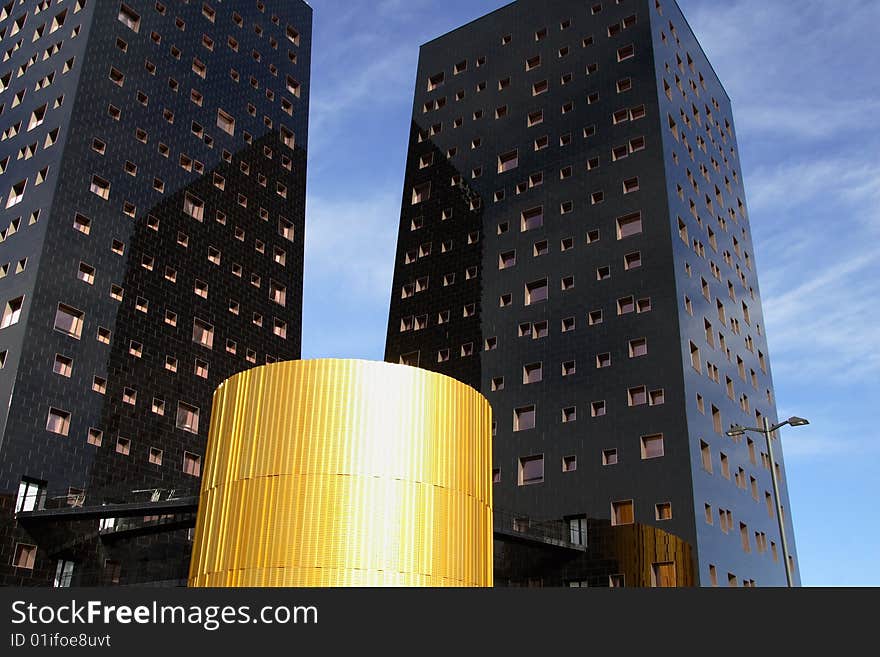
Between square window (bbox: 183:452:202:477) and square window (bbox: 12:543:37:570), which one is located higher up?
square window (bbox: 183:452:202:477)

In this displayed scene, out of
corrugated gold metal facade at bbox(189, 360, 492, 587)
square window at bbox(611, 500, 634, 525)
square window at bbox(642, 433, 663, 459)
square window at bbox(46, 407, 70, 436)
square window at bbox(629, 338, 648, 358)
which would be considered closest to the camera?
corrugated gold metal facade at bbox(189, 360, 492, 587)

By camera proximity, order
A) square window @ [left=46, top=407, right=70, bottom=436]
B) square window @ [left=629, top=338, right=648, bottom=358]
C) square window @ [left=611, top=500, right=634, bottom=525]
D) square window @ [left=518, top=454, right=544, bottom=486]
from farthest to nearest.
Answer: square window @ [left=518, top=454, right=544, bottom=486]
square window @ [left=629, top=338, right=648, bottom=358]
square window @ [left=46, top=407, right=70, bottom=436]
square window @ [left=611, top=500, right=634, bottom=525]

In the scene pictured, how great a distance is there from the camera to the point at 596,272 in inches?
2009

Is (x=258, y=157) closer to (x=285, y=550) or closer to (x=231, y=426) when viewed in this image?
(x=231, y=426)

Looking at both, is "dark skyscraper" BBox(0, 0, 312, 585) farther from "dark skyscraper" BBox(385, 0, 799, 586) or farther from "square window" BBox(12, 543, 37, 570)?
"dark skyscraper" BBox(385, 0, 799, 586)

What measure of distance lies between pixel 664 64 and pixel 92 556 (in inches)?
1641

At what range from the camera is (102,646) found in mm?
14180

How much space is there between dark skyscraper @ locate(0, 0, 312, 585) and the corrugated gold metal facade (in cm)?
1931

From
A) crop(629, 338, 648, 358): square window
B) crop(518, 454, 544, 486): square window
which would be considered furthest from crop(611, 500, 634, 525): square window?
crop(629, 338, 648, 358): square window

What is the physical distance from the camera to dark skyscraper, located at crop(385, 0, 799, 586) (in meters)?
45.5

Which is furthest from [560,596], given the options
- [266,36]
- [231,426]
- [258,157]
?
[266,36]

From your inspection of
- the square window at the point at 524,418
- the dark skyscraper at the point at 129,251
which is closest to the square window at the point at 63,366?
the dark skyscraper at the point at 129,251

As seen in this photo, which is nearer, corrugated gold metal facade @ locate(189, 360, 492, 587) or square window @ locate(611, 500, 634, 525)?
corrugated gold metal facade @ locate(189, 360, 492, 587)

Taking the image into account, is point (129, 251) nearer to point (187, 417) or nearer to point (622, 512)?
point (187, 417)
